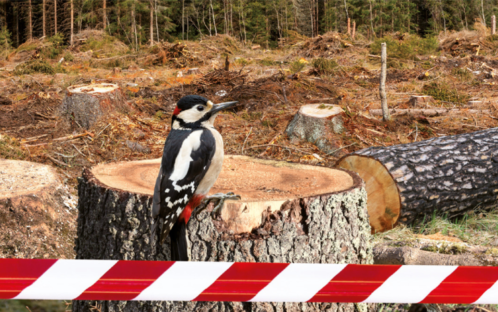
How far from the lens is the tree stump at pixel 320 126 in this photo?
661 centimetres

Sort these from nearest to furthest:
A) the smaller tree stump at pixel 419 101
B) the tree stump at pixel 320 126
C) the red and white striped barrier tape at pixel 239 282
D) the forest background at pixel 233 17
A: the red and white striped barrier tape at pixel 239 282, the tree stump at pixel 320 126, the smaller tree stump at pixel 419 101, the forest background at pixel 233 17

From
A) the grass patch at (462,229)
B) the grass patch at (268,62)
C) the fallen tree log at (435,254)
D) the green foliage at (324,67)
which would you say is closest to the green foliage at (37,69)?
the grass patch at (268,62)

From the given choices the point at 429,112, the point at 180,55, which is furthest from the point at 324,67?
the point at 180,55

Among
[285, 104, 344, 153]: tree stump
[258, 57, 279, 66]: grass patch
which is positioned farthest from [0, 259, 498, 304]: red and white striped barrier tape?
[258, 57, 279, 66]: grass patch

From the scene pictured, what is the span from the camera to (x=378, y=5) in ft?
113

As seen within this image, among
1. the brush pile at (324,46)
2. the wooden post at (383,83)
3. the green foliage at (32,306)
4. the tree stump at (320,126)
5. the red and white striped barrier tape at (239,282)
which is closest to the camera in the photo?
the red and white striped barrier tape at (239,282)

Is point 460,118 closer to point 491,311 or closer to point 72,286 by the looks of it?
point 491,311

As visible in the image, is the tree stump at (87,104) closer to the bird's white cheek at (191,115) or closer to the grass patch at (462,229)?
the grass patch at (462,229)

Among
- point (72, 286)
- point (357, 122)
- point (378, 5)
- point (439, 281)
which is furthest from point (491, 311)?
point (378, 5)

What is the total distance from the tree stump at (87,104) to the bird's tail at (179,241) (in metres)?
5.30

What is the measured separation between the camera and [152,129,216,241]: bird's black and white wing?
1996mm

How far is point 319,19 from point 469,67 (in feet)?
95.4

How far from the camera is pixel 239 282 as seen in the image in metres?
1.65

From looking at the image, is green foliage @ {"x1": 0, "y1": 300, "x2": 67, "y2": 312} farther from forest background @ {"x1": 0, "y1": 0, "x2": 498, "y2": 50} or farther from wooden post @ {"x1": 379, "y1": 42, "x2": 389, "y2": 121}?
forest background @ {"x1": 0, "y1": 0, "x2": 498, "y2": 50}
